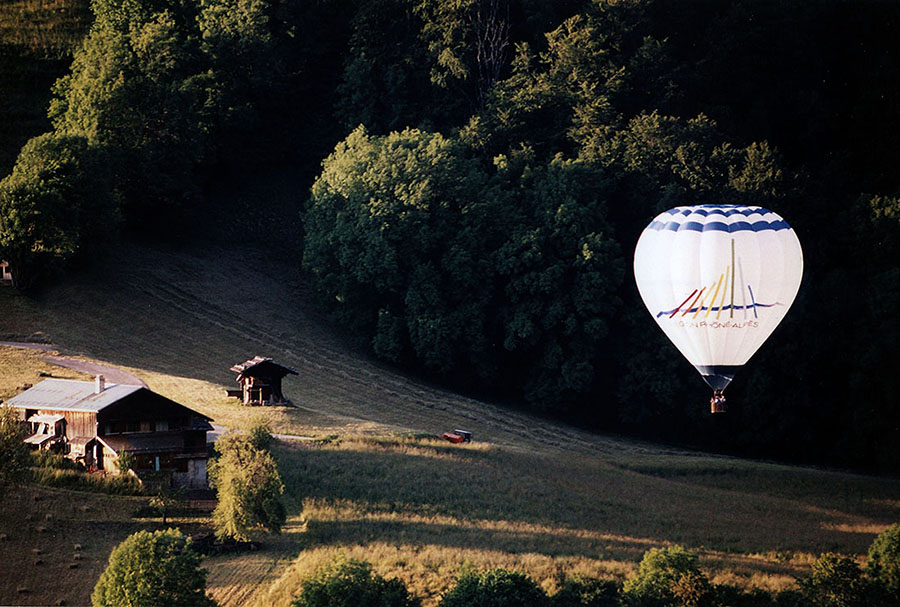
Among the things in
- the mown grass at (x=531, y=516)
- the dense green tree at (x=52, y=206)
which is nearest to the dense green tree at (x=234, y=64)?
the dense green tree at (x=52, y=206)

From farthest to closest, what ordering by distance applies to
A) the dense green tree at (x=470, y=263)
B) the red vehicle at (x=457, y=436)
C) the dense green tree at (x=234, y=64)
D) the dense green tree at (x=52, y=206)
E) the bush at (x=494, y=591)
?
1. the dense green tree at (x=234, y=64)
2. the dense green tree at (x=470, y=263)
3. the dense green tree at (x=52, y=206)
4. the red vehicle at (x=457, y=436)
5. the bush at (x=494, y=591)

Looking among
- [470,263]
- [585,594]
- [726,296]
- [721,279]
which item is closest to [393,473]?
[585,594]

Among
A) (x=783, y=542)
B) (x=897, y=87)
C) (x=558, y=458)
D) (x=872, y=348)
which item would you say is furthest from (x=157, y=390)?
(x=897, y=87)

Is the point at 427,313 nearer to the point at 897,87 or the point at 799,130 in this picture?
the point at 799,130

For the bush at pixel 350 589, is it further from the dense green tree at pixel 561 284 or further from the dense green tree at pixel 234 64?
the dense green tree at pixel 234 64

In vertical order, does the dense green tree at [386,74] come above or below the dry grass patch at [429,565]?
above

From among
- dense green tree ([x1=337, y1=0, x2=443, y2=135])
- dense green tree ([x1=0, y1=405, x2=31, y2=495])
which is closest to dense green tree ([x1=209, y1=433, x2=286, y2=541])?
dense green tree ([x1=0, y1=405, x2=31, y2=495])

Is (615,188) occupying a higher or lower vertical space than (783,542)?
higher
